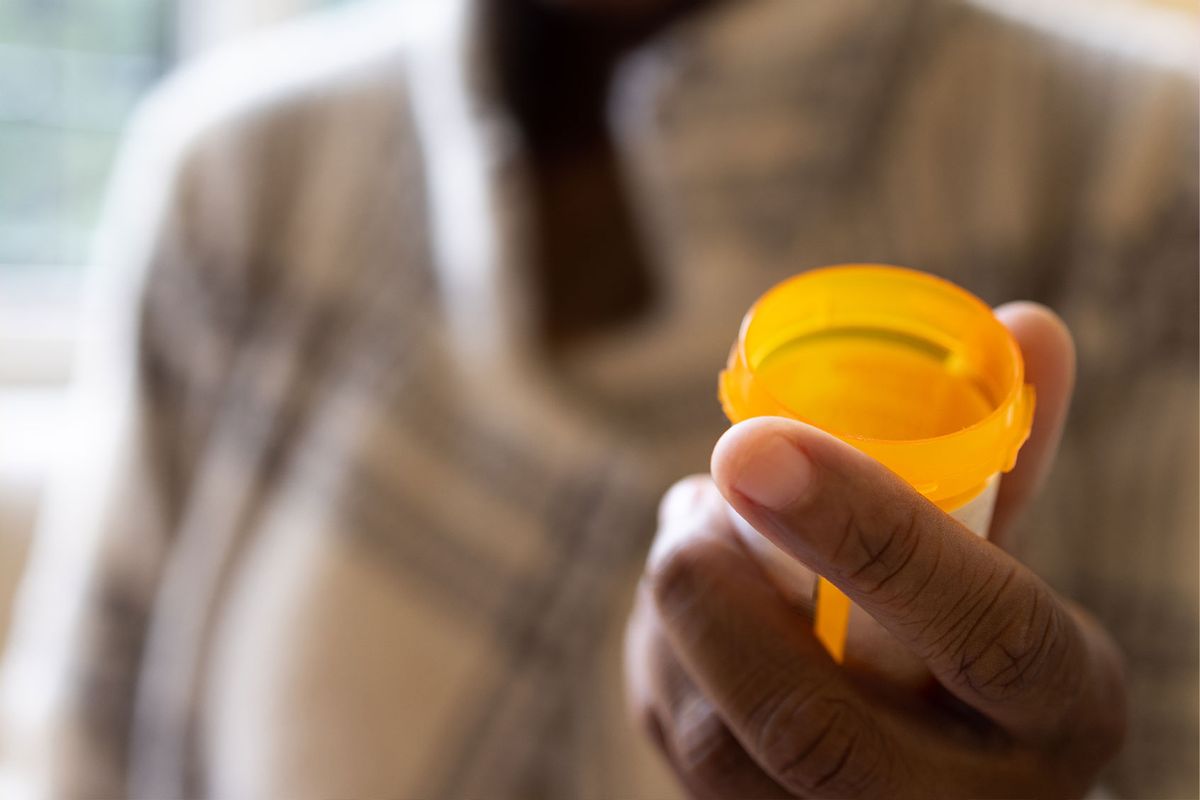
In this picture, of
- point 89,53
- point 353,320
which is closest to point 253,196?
point 353,320

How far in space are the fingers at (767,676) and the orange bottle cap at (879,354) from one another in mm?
39

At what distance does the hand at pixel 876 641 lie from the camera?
0.57 feet

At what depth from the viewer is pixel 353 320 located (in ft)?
1.92

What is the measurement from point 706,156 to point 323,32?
1.10 feet

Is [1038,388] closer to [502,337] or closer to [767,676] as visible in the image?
[767,676]

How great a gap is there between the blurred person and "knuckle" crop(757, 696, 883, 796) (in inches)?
5.6

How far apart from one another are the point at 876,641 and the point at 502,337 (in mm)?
367

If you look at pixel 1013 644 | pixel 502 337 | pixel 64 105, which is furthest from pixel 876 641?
pixel 64 105

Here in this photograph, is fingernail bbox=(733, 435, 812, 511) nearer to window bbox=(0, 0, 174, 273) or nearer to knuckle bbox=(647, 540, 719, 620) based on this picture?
knuckle bbox=(647, 540, 719, 620)

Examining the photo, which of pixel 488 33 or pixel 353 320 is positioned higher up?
pixel 488 33

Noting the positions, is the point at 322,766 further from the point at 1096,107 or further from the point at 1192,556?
the point at 1096,107

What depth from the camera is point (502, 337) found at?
55 centimetres

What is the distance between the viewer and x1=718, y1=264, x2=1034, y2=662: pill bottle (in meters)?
0.20

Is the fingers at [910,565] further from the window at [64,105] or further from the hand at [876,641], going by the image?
the window at [64,105]
